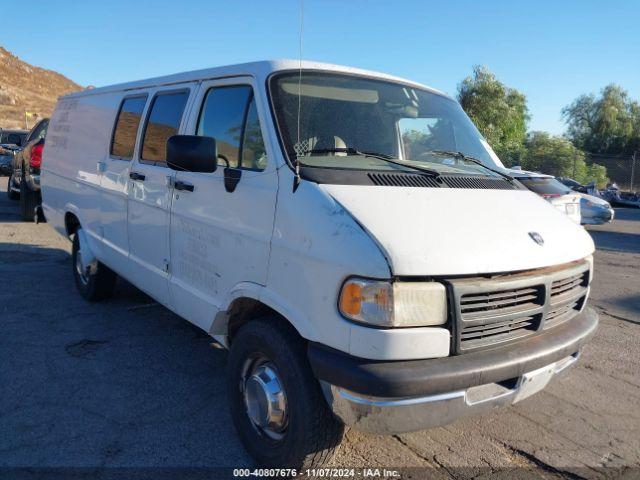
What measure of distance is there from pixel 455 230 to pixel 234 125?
1559mm

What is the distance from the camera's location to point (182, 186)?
12.1 feet

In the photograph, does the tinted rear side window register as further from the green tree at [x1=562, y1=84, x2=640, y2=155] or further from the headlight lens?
the green tree at [x1=562, y1=84, x2=640, y2=155]

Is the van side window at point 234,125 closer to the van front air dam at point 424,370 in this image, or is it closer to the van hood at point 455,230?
the van hood at point 455,230

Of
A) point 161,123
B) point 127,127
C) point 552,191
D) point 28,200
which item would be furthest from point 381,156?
point 28,200

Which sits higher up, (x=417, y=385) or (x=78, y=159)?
(x=78, y=159)

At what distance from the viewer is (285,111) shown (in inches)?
124

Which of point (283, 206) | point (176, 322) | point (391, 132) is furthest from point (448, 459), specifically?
point (176, 322)

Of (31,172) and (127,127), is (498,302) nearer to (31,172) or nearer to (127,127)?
(127,127)

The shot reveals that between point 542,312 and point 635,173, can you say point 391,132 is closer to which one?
point 542,312

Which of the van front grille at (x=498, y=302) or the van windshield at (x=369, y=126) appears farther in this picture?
the van windshield at (x=369, y=126)

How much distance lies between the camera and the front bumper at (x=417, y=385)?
236cm

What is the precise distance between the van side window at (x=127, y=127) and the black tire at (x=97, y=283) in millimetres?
1305

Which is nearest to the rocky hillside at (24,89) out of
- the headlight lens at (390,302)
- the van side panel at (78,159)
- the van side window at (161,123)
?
the van side panel at (78,159)

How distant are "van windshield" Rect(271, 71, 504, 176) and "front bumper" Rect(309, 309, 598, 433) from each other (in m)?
1.15
